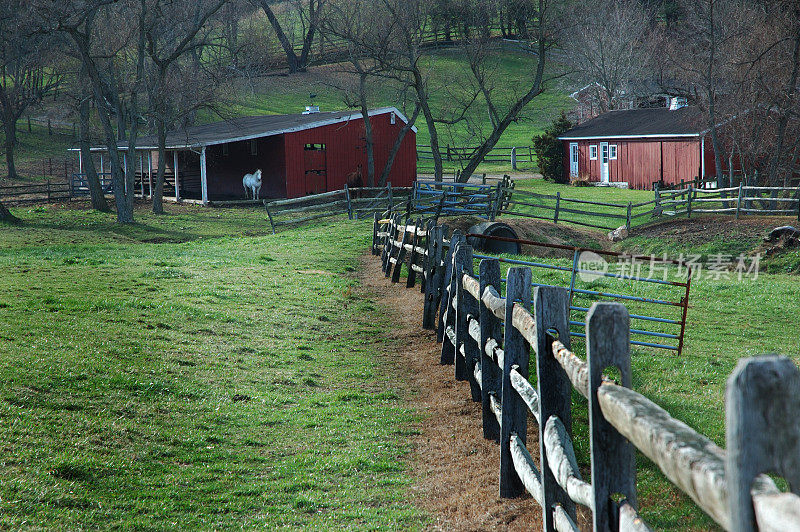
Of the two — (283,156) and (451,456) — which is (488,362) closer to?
(451,456)

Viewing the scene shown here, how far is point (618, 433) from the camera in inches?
110

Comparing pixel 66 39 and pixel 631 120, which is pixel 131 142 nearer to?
pixel 66 39

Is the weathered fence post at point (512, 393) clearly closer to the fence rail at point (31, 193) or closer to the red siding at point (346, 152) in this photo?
the red siding at point (346, 152)

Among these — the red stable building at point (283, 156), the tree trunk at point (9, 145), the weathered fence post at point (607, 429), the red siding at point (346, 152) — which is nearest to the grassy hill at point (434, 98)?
the tree trunk at point (9, 145)

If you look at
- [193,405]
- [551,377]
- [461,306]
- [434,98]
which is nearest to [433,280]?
[461,306]

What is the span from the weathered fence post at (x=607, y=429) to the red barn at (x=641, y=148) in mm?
36510

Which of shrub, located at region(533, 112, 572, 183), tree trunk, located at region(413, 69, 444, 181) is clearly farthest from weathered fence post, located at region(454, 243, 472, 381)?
shrub, located at region(533, 112, 572, 183)

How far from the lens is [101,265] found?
15.4 m

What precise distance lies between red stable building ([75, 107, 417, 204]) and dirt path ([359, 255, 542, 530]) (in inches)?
1156

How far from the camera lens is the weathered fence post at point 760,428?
5.42 feet

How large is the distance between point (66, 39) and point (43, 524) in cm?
4015

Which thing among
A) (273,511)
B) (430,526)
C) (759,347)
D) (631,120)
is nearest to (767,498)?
(430,526)

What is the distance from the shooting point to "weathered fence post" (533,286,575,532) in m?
4.01

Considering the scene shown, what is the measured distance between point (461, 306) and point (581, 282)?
24.3 feet
